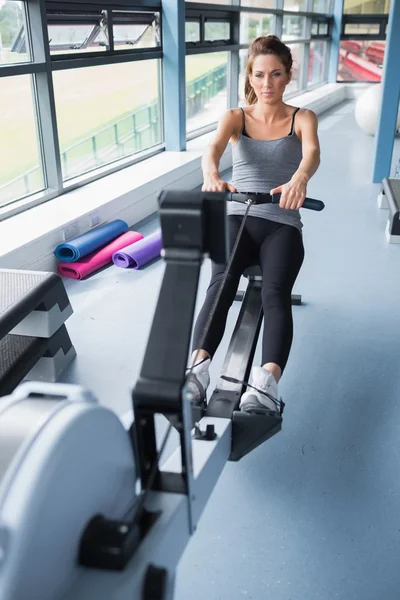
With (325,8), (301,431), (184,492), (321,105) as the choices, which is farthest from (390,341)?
(325,8)

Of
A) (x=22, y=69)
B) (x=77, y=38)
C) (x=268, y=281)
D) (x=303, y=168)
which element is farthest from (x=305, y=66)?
(x=268, y=281)

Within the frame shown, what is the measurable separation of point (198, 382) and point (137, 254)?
193cm

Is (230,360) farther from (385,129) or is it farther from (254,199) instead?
(385,129)

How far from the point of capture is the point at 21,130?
4145 mm

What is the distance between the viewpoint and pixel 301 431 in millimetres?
2117

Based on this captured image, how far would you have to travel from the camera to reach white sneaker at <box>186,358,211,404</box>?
183 cm

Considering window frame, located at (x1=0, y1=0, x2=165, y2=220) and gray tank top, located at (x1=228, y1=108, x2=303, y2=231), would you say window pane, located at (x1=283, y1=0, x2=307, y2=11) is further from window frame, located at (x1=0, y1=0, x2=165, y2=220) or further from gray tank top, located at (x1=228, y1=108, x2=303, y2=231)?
gray tank top, located at (x1=228, y1=108, x2=303, y2=231)

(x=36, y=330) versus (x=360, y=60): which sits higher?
(x=360, y=60)

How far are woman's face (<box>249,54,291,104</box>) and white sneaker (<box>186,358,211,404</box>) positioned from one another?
107 centimetres

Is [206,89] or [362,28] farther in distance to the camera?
[362,28]

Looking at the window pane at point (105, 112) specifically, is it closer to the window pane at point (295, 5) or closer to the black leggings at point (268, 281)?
the black leggings at point (268, 281)

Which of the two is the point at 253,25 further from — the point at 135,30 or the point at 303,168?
the point at 303,168

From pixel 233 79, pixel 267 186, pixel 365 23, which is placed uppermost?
pixel 365 23

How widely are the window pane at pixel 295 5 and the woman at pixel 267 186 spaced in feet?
27.1
